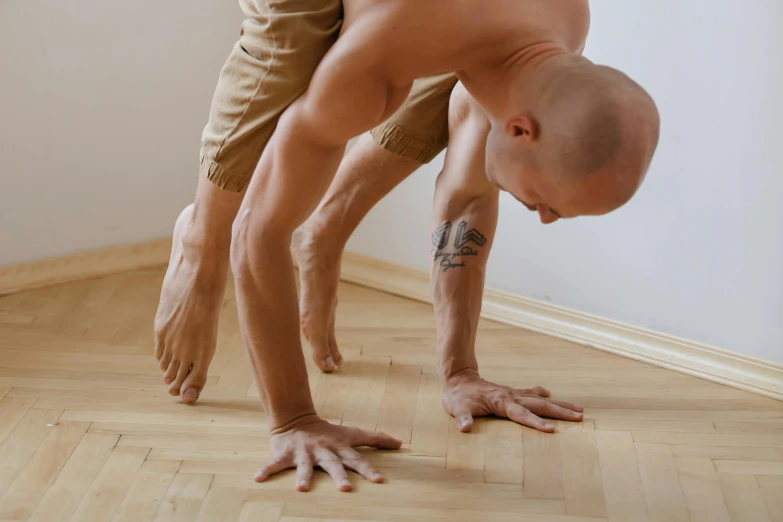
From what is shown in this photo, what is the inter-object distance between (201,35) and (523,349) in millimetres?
1047

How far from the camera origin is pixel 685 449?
162 cm

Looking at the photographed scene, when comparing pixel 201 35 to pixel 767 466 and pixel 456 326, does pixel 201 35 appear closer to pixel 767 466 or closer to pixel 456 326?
pixel 456 326

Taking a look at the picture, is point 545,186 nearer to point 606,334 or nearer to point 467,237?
point 467,237

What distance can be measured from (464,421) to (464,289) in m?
0.23

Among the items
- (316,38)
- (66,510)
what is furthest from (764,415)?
(66,510)

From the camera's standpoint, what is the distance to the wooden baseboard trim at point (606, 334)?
1858 millimetres

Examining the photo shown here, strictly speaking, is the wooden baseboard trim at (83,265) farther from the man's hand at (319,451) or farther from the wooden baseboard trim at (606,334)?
the man's hand at (319,451)

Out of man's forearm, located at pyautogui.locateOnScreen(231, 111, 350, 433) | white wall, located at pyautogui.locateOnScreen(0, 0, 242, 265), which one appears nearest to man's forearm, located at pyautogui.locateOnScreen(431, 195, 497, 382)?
man's forearm, located at pyautogui.locateOnScreen(231, 111, 350, 433)

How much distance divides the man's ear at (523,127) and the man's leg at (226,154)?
32cm

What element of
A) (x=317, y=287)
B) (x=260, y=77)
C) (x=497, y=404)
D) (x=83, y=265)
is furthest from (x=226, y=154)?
(x=83, y=265)

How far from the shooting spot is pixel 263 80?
1.45 m

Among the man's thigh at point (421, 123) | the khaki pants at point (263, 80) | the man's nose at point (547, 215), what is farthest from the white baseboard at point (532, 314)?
the man's nose at point (547, 215)

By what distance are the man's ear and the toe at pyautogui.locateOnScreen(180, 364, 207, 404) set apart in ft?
2.64

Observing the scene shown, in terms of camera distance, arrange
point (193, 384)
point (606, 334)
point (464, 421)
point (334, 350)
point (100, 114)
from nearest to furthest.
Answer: point (464, 421)
point (193, 384)
point (334, 350)
point (606, 334)
point (100, 114)
